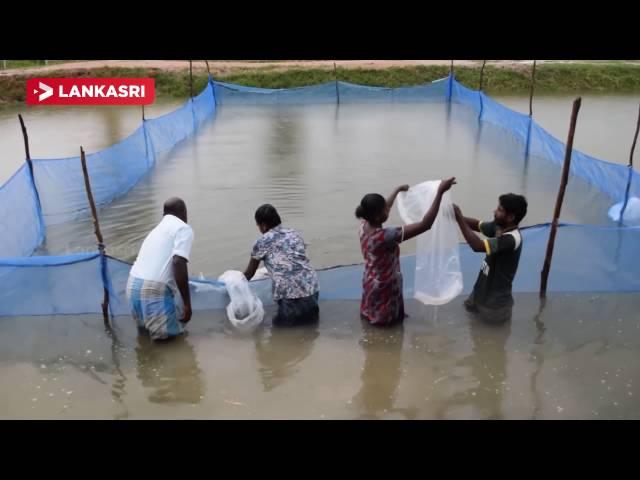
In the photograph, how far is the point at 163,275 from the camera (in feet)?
13.0

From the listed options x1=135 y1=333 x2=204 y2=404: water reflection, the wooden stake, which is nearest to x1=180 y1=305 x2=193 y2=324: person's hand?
x1=135 y1=333 x2=204 y2=404: water reflection

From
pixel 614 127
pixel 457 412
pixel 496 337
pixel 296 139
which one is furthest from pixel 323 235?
pixel 614 127

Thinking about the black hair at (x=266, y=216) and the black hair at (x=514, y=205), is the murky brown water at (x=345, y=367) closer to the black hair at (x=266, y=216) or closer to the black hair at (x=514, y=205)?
the black hair at (x=266, y=216)

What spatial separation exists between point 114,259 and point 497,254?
9.17 feet

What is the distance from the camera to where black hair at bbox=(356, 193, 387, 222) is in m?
3.88

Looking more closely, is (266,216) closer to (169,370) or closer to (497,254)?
(169,370)

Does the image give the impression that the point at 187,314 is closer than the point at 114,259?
Yes

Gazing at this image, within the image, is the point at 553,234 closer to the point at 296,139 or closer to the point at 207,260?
the point at 207,260

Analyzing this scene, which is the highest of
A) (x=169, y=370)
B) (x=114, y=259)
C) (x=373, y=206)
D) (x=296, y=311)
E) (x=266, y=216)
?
(x=373, y=206)

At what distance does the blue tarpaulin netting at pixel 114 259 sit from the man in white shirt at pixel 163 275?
0.99 ft

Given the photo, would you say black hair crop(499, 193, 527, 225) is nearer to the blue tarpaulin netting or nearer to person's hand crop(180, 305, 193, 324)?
the blue tarpaulin netting

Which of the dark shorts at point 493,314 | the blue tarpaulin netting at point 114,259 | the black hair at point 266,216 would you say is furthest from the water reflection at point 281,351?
the dark shorts at point 493,314

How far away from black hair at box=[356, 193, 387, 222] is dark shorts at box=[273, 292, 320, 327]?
791mm

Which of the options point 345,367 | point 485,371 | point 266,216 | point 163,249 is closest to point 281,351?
point 345,367
